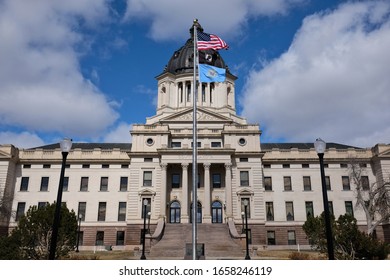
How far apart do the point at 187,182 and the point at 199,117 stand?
12430 millimetres

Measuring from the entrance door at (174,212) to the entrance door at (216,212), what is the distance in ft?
15.8

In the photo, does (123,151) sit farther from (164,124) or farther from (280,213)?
(280,213)

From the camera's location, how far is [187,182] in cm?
4744

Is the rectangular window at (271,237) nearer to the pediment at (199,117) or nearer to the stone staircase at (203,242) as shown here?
the stone staircase at (203,242)

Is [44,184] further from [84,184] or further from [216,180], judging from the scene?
[216,180]

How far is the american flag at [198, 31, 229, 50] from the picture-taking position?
68.2 feet

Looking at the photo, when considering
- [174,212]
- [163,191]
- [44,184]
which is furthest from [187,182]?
[44,184]

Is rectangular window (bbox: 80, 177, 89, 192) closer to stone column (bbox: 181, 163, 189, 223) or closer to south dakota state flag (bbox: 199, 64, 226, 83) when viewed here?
stone column (bbox: 181, 163, 189, 223)

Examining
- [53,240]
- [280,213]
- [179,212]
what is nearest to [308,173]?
[280,213]

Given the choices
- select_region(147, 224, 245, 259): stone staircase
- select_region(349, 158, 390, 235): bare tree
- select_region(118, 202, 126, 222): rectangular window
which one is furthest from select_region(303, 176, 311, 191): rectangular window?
select_region(118, 202, 126, 222): rectangular window

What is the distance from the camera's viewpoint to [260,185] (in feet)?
160

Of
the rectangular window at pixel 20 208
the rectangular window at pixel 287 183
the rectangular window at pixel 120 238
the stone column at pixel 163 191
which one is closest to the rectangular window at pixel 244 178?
the rectangular window at pixel 287 183
